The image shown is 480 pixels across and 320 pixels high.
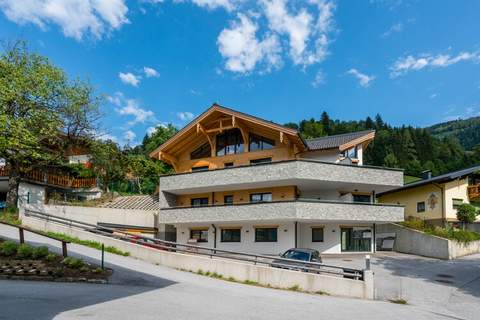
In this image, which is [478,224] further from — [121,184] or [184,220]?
[121,184]

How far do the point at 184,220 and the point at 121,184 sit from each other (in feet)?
42.1

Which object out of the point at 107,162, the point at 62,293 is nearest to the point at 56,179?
the point at 107,162

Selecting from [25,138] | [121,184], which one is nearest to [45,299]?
[25,138]

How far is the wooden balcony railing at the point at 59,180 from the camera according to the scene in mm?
32503

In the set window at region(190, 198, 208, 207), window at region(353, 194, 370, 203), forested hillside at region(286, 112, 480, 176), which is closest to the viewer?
window at region(353, 194, 370, 203)

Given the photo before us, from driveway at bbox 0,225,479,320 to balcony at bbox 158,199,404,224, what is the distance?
7.58 meters

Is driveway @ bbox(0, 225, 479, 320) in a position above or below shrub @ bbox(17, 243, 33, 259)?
below

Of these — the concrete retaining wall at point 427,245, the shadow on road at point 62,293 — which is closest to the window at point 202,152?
the concrete retaining wall at point 427,245

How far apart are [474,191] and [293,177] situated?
18045 mm

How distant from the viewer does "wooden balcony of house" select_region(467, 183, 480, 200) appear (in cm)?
3422

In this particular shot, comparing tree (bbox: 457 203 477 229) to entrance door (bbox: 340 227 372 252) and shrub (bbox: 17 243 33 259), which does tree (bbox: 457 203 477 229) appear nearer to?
entrance door (bbox: 340 227 372 252)

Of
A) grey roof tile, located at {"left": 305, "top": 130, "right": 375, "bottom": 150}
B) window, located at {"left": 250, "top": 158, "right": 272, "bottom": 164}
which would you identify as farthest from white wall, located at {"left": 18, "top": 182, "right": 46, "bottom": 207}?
grey roof tile, located at {"left": 305, "top": 130, "right": 375, "bottom": 150}

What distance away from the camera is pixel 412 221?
99.6ft

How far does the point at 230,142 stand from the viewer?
104ft
